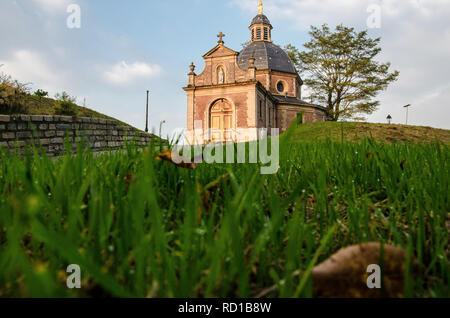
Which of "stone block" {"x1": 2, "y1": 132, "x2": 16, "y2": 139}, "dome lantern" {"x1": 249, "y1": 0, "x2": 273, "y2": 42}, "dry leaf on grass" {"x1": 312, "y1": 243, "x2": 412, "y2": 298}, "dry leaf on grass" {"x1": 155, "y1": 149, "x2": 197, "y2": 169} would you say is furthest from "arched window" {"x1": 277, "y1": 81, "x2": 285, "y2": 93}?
"dry leaf on grass" {"x1": 312, "y1": 243, "x2": 412, "y2": 298}

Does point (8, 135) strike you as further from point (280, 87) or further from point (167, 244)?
point (280, 87)

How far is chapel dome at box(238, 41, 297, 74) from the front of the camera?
30812mm

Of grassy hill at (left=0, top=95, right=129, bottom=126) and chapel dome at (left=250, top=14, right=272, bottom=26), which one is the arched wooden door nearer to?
grassy hill at (left=0, top=95, right=129, bottom=126)

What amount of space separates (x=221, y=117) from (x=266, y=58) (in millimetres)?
11706

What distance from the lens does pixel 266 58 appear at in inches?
1223

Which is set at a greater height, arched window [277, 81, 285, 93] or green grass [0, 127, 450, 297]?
arched window [277, 81, 285, 93]

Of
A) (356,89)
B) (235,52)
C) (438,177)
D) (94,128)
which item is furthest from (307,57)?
(438,177)

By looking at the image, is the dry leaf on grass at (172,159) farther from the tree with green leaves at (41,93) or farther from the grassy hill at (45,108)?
the tree with green leaves at (41,93)

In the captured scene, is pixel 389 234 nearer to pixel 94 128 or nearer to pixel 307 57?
pixel 94 128

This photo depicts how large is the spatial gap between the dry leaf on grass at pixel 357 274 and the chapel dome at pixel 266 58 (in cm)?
3136

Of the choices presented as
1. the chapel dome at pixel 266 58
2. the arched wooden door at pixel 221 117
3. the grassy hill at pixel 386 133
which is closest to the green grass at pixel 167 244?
the grassy hill at pixel 386 133

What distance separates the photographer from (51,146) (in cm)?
869

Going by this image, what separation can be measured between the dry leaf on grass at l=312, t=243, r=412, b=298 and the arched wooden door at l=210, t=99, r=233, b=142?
→ 75.3 feet
